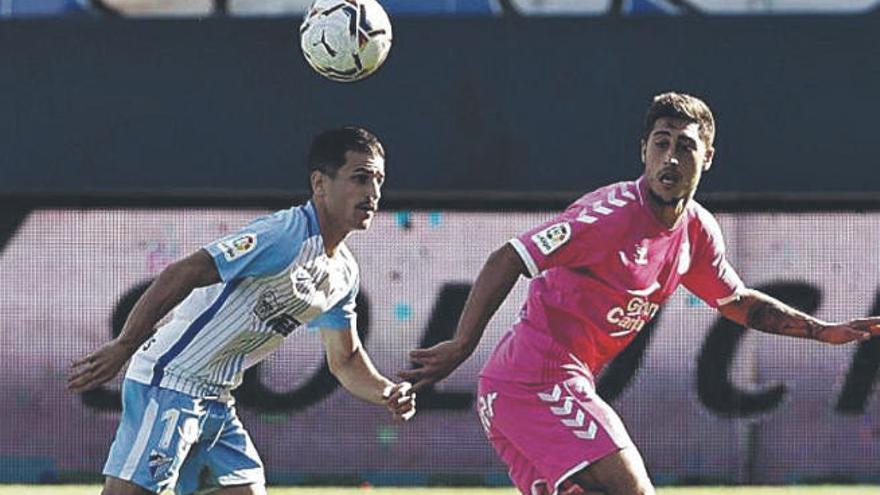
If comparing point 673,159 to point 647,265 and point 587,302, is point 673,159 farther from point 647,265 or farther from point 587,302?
point 587,302

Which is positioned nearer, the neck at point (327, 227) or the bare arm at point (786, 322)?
the neck at point (327, 227)

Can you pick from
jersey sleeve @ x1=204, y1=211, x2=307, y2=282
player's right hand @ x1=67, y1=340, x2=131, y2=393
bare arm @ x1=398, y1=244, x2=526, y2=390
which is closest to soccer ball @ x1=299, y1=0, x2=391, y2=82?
jersey sleeve @ x1=204, y1=211, x2=307, y2=282

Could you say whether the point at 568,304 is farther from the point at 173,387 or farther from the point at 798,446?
the point at 798,446

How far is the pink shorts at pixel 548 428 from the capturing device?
25.6ft

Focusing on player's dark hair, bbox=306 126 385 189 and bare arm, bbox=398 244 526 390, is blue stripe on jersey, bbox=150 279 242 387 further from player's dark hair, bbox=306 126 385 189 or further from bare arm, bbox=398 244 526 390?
bare arm, bbox=398 244 526 390

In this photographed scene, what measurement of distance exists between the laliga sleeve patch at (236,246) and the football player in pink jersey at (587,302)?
838 millimetres

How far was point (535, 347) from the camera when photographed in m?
8.02

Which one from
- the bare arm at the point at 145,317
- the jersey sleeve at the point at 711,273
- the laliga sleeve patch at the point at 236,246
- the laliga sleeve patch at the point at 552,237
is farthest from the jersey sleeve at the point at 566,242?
the bare arm at the point at 145,317

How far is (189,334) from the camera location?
8.12 m

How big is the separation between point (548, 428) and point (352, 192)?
1.21 m

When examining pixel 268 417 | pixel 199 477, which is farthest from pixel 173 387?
pixel 268 417

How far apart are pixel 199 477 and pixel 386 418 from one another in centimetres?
638

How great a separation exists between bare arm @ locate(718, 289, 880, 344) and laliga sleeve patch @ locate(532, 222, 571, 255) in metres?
1.19

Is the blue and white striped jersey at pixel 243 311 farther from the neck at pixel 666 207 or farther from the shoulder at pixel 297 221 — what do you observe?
the neck at pixel 666 207
